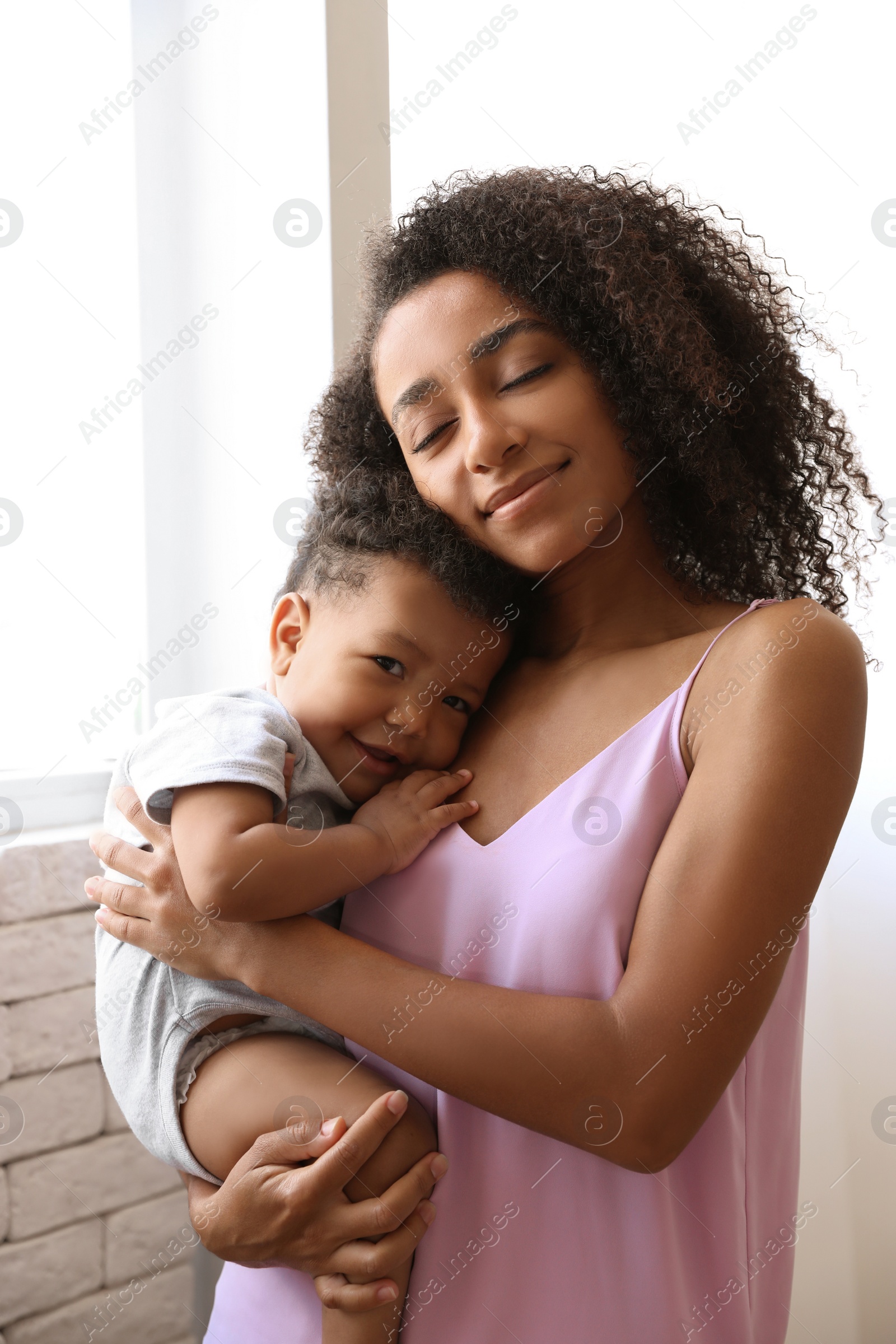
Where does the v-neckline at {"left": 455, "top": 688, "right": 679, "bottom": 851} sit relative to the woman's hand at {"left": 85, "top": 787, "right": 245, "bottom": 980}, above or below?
above

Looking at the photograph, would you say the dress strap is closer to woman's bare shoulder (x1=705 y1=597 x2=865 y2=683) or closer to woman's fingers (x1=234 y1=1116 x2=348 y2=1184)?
woman's bare shoulder (x1=705 y1=597 x2=865 y2=683)

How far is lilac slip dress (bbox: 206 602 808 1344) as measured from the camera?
98 centimetres

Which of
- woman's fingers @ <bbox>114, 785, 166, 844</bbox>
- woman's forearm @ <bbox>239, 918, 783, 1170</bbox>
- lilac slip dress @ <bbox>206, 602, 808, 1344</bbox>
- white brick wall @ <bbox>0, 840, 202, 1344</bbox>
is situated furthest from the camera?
white brick wall @ <bbox>0, 840, 202, 1344</bbox>

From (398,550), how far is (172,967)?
59cm

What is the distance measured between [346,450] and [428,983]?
34.5 inches

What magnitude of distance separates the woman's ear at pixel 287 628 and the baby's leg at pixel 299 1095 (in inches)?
19.5

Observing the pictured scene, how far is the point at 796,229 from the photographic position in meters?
1.95

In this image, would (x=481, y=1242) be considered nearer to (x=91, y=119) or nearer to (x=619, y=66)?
(x=91, y=119)

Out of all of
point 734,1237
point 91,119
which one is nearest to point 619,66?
point 91,119

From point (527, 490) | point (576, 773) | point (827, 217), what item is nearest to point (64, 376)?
point (527, 490)

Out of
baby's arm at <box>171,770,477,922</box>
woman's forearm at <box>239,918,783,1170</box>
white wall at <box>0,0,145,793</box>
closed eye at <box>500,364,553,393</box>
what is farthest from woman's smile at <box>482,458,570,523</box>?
white wall at <box>0,0,145,793</box>

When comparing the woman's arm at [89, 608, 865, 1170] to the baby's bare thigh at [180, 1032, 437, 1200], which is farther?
the baby's bare thigh at [180, 1032, 437, 1200]

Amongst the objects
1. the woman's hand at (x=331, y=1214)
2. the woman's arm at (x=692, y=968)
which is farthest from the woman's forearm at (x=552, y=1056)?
the woman's hand at (x=331, y=1214)

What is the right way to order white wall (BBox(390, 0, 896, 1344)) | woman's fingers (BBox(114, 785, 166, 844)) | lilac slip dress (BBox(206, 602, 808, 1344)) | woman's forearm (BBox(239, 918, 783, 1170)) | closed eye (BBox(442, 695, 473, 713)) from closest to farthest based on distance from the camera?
1. woman's forearm (BBox(239, 918, 783, 1170))
2. lilac slip dress (BBox(206, 602, 808, 1344))
3. woman's fingers (BBox(114, 785, 166, 844))
4. closed eye (BBox(442, 695, 473, 713))
5. white wall (BBox(390, 0, 896, 1344))
